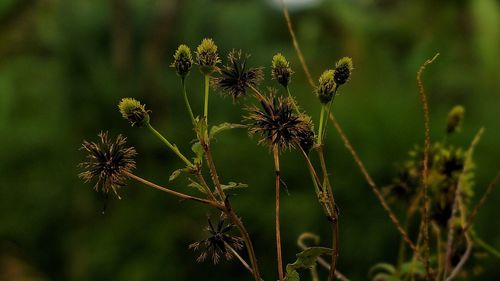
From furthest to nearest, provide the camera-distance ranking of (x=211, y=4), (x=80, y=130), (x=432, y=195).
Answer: (x=211, y=4)
(x=80, y=130)
(x=432, y=195)

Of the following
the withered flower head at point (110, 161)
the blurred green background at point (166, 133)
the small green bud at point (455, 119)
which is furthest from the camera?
the blurred green background at point (166, 133)

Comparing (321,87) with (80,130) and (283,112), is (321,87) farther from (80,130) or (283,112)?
(80,130)

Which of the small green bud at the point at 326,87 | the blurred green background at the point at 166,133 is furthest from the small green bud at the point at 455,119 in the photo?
the blurred green background at the point at 166,133

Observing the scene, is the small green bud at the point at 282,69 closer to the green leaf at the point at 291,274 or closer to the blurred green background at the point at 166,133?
the green leaf at the point at 291,274

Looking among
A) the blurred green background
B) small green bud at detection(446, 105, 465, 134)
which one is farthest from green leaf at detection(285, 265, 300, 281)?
the blurred green background

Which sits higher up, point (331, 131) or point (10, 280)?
point (331, 131)

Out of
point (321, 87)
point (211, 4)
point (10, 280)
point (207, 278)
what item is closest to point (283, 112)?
point (321, 87)

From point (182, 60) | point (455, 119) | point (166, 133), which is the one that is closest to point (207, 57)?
point (182, 60)
